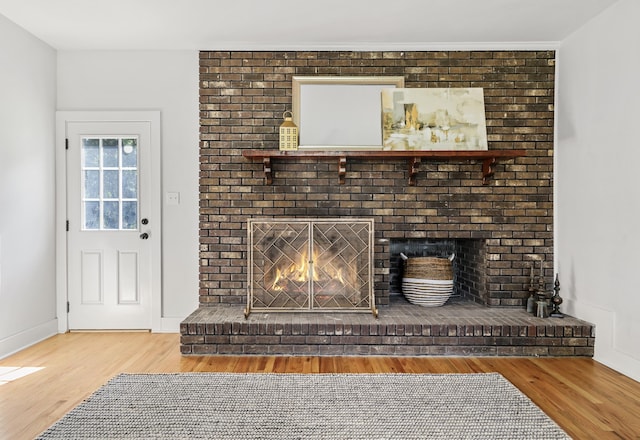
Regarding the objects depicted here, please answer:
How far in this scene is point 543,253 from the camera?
374cm

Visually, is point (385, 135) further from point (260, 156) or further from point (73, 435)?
point (73, 435)

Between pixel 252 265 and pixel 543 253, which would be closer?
pixel 252 265

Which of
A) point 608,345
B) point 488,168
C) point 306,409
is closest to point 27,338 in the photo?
point 306,409

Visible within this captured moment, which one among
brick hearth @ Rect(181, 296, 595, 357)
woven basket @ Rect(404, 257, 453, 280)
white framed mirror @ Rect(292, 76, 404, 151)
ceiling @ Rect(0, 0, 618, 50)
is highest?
ceiling @ Rect(0, 0, 618, 50)

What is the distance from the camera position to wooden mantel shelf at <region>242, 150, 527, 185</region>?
3.44 m

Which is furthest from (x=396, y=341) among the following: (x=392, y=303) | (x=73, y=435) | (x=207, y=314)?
(x=73, y=435)

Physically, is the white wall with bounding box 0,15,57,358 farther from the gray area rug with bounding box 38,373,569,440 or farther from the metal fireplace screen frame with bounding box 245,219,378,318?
the metal fireplace screen frame with bounding box 245,219,378,318

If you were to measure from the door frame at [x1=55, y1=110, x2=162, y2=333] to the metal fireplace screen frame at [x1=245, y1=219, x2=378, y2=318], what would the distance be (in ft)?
3.14

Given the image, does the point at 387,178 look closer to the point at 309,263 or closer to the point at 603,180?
the point at 309,263

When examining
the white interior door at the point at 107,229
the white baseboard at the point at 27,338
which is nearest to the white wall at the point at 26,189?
the white baseboard at the point at 27,338

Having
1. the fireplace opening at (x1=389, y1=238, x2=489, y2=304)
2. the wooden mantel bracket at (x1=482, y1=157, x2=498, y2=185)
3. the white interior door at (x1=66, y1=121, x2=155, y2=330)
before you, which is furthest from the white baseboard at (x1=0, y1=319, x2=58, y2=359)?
the wooden mantel bracket at (x1=482, y1=157, x2=498, y2=185)

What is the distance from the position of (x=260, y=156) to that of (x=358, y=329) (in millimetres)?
1595

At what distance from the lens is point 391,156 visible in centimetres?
354

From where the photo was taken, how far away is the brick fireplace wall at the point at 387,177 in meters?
3.73
